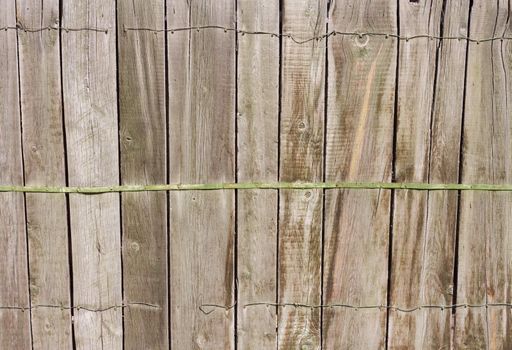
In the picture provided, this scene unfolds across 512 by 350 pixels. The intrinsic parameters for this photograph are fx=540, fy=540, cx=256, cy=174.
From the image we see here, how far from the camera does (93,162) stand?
2250 millimetres

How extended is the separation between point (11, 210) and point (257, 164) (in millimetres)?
1046

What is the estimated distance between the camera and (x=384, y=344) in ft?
7.79

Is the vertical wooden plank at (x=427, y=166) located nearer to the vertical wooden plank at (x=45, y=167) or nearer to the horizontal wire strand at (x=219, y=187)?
the horizontal wire strand at (x=219, y=187)

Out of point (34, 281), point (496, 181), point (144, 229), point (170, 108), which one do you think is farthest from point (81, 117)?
point (496, 181)

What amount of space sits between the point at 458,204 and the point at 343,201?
50 cm

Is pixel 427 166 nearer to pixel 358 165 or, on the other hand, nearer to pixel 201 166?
pixel 358 165

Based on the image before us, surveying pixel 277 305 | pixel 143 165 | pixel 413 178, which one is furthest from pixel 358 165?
pixel 143 165

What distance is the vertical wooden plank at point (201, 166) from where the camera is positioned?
2.21m

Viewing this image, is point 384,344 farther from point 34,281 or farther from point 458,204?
point 34,281

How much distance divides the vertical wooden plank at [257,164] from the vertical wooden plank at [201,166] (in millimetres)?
44

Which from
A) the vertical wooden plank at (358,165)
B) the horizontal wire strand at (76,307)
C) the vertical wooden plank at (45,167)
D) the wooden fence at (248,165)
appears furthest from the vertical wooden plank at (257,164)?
the vertical wooden plank at (45,167)

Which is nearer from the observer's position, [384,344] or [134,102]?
[134,102]

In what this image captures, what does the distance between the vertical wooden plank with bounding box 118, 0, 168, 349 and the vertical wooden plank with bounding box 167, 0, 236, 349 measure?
0.15ft

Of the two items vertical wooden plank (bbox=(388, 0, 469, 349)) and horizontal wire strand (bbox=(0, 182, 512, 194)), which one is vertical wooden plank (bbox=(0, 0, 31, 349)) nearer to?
horizontal wire strand (bbox=(0, 182, 512, 194))
